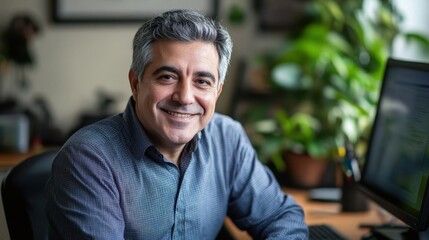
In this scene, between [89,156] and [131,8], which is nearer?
[89,156]

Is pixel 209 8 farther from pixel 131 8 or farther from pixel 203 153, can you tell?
pixel 203 153

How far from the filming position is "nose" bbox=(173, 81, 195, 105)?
1.38 m

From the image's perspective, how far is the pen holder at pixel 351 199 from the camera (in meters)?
1.97

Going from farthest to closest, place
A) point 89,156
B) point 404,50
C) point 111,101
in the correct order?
point 111,101 < point 404,50 < point 89,156

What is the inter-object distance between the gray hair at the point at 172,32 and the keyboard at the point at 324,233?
600mm

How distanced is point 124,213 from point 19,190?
0.88 ft

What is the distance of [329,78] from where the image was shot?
8.01ft

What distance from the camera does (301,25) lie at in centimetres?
299

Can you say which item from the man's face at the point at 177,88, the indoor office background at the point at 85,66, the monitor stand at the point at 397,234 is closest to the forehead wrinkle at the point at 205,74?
the man's face at the point at 177,88

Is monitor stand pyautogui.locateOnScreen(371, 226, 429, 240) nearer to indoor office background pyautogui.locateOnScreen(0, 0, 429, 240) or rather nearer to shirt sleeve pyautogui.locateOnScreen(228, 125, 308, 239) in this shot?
shirt sleeve pyautogui.locateOnScreen(228, 125, 308, 239)

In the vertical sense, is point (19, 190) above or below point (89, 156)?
below

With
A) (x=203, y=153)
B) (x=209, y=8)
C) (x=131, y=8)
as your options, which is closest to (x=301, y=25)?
(x=209, y=8)

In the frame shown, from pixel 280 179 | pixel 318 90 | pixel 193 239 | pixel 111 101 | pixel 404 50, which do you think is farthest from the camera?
pixel 111 101

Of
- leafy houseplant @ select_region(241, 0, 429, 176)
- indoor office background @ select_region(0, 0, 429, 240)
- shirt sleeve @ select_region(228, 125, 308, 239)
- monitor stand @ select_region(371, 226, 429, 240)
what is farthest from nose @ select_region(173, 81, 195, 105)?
indoor office background @ select_region(0, 0, 429, 240)
